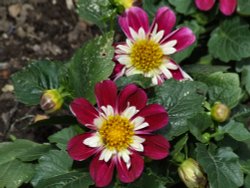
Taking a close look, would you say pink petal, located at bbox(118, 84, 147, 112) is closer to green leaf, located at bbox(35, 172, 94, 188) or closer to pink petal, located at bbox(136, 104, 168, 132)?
pink petal, located at bbox(136, 104, 168, 132)

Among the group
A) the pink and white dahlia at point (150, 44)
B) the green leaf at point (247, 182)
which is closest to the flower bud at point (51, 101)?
the pink and white dahlia at point (150, 44)

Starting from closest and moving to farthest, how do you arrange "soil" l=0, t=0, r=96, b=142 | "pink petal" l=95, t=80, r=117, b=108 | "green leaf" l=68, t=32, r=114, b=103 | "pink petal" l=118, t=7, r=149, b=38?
"pink petal" l=95, t=80, r=117, b=108 < "green leaf" l=68, t=32, r=114, b=103 < "pink petal" l=118, t=7, r=149, b=38 < "soil" l=0, t=0, r=96, b=142

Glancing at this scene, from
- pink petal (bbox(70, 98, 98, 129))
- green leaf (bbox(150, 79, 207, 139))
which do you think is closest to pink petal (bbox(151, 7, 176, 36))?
green leaf (bbox(150, 79, 207, 139))

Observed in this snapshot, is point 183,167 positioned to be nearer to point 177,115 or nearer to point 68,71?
point 177,115

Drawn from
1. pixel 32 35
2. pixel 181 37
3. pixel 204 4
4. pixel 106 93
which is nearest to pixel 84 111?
pixel 106 93

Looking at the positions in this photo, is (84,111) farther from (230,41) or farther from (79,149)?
(230,41)

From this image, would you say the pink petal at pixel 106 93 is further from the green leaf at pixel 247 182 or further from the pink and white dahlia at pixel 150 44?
the green leaf at pixel 247 182
